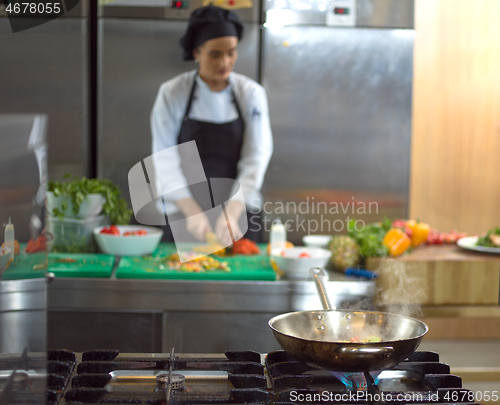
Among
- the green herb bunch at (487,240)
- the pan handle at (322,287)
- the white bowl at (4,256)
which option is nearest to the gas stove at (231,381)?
the pan handle at (322,287)

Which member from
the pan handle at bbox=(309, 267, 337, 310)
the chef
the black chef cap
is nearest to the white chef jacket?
the chef

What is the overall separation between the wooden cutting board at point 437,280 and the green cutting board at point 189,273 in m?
0.36

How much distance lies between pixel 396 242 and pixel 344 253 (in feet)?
0.56

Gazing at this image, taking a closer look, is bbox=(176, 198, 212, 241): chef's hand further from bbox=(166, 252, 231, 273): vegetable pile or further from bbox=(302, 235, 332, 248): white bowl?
bbox=(302, 235, 332, 248): white bowl

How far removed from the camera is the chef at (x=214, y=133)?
1984 millimetres

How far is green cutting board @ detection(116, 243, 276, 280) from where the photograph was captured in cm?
164

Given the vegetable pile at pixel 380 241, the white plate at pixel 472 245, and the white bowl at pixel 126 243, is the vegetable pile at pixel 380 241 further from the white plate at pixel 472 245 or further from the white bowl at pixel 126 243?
the white bowl at pixel 126 243

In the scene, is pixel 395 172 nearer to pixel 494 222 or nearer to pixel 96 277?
pixel 494 222

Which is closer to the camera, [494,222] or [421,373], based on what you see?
[421,373]

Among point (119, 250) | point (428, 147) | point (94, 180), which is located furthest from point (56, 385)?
point (428, 147)

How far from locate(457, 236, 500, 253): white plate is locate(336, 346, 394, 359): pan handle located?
1.24 metres

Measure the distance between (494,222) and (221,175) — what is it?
1093 millimetres

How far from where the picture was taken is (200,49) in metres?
1.96

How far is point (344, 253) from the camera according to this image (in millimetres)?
1750
